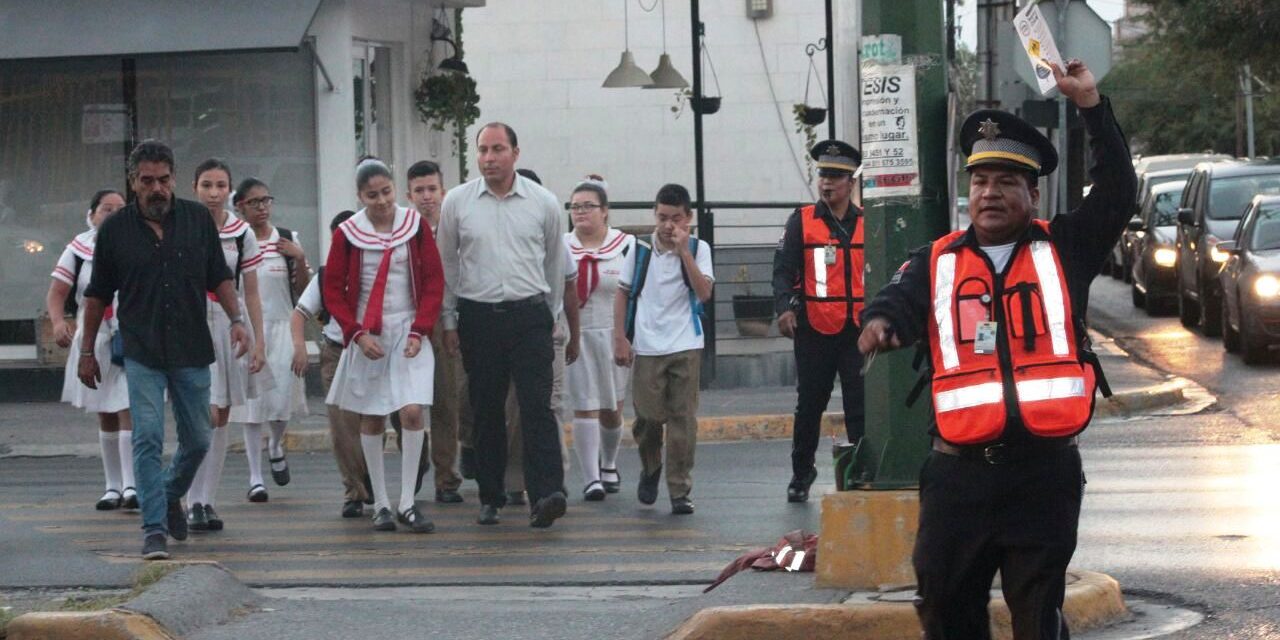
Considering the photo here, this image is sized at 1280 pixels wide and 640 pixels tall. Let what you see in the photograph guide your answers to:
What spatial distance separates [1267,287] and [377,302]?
10.9 meters

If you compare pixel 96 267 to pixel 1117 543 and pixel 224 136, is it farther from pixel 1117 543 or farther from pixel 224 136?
pixel 224 136

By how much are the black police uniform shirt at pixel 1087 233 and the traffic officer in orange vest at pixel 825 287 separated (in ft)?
16.6

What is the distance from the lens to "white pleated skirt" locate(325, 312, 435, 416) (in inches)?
395

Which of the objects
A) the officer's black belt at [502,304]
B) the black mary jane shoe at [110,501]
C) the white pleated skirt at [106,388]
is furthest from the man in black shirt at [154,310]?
the black mary jane shoe at [110,501]

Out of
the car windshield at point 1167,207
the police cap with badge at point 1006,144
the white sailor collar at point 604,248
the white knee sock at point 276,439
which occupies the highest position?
the car windshield at point 1167,207

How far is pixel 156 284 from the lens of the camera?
30.1 ft

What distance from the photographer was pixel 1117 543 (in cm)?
913

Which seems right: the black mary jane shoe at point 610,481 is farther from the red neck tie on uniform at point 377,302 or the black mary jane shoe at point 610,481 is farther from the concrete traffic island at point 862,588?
the concrete traffic island at point 862,588

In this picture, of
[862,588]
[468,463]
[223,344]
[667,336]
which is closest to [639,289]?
[667,336]

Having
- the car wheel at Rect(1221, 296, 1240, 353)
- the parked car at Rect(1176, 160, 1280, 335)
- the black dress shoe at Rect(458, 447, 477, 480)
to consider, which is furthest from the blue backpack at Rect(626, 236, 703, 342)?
the parked car at Rect(1176, 160, 1280, 335)

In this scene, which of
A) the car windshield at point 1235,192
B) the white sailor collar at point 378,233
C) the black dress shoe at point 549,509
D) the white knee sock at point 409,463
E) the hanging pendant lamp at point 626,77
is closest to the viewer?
the black dress shoe at point 549,509

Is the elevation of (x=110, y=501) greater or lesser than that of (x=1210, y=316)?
lesser

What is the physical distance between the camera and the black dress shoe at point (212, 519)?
10289mm

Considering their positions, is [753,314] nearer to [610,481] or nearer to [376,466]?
[610,481]
